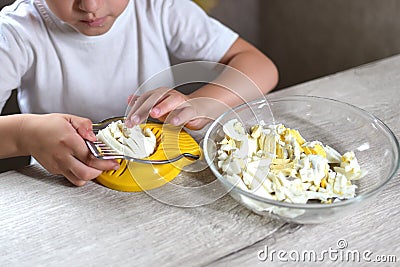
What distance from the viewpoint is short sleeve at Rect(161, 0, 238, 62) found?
1.08 meters

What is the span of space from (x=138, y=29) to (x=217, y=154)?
1.44ft

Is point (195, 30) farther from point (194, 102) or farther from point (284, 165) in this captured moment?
point (284, 165)

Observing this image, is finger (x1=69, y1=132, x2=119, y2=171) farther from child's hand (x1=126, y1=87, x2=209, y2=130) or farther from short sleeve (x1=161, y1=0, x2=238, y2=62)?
short sleeve (x1=161, y1=0, x2=238, y2=62)

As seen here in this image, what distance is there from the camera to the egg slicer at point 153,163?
736mm

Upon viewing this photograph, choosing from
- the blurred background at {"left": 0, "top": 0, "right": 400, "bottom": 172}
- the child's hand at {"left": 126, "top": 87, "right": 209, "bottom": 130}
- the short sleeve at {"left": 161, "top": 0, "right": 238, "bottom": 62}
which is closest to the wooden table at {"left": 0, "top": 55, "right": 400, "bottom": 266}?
the child's hand at {"left": 126, "top": 87, "right": 209, "bottom": 130}

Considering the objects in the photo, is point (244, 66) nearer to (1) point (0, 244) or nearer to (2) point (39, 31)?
(2) point (39, 31)

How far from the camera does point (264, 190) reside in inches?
27.0

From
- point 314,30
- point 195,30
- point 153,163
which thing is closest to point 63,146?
point 153,163

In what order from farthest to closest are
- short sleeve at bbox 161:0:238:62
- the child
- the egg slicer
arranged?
1. short sleeve at bbox 161:0:238:62
2. the child
3. the egg slicer

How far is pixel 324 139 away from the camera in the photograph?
83cm

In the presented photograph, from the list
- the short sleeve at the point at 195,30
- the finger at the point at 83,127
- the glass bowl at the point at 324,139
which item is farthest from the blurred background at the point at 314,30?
the finger at the point at 83,127

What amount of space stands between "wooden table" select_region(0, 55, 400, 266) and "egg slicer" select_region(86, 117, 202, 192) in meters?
0.01

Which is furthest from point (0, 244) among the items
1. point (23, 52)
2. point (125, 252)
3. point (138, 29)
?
point (138, 29)

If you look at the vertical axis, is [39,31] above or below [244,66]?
above
